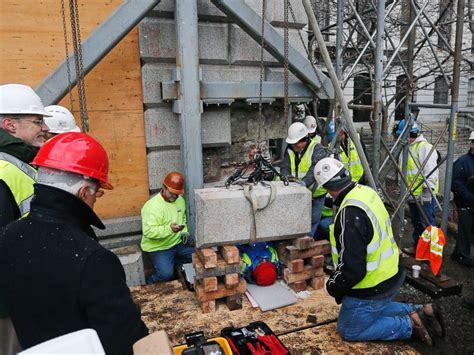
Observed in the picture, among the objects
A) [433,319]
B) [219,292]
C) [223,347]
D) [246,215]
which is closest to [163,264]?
[219,292]

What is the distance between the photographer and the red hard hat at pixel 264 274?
13.4 ft

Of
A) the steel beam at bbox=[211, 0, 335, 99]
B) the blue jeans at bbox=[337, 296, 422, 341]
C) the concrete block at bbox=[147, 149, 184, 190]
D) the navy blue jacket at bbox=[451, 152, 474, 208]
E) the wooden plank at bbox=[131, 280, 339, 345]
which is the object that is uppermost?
the steel beam at bbox=[211, 0, 335, 99]

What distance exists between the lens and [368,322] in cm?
326

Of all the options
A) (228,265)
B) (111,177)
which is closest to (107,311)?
(228,265)

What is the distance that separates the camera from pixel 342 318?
3.32 metres

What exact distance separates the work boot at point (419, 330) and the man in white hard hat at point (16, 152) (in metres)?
3.34

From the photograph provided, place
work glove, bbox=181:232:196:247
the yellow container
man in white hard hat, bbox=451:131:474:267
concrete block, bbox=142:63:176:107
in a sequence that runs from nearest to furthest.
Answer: the yellow container, concrete block, bbox=142:63:176:107, work glove, bbox=181:232:196:247, man in white hard hat, bbox=451:131:474:267

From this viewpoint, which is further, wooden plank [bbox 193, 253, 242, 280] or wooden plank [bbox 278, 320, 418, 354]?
wooden plank [bbox 193, 253, 242, 280]

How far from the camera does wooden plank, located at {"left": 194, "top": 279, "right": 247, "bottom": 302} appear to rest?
12.2 feet

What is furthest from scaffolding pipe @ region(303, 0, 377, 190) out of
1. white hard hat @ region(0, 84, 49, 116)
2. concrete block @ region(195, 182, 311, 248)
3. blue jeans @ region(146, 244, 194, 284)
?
white hard hat @ region(0, 84, 49, 116)

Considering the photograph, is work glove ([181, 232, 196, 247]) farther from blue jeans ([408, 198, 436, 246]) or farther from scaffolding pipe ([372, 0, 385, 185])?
blue jeans ([408, 198, 436, 246])

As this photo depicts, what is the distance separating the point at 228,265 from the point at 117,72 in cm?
288

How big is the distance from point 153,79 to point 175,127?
27.8 inches

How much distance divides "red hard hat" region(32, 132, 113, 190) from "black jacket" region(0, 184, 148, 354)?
0.12 metres
